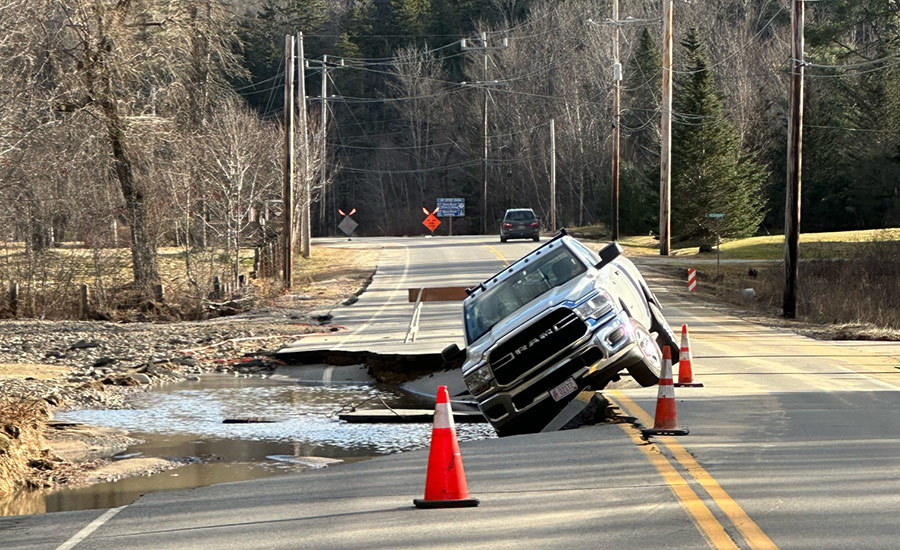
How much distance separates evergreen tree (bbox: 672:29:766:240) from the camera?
55844 mm

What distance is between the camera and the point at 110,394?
1661 cm

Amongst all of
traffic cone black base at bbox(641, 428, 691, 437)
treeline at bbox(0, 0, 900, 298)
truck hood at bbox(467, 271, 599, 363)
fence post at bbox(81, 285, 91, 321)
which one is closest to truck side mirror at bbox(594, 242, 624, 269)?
truck hood at bbox(467, 271, 599, 363)

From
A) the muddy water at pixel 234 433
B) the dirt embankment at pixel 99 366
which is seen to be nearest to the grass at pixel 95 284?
the dirt embankment at pixel 99 366

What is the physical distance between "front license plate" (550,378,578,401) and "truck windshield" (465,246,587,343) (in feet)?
4.57

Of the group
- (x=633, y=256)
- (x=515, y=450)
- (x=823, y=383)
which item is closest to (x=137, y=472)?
(x=515, y=450)

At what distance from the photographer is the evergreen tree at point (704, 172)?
55844 mm

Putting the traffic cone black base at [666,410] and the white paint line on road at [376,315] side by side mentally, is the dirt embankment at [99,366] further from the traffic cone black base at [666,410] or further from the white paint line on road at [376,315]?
the traffic cone black base at [666,410]

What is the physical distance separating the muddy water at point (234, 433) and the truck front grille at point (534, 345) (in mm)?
1123

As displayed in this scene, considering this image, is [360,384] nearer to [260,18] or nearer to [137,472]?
[137,472]

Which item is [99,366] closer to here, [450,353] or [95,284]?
[450,353]

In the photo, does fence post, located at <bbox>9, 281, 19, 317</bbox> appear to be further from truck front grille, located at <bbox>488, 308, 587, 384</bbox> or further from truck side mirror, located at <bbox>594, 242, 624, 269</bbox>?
truck front grille, located at <bbox>488, 308, 587, 384</bbox>

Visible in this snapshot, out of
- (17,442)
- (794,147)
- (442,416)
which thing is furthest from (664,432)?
(794,147)

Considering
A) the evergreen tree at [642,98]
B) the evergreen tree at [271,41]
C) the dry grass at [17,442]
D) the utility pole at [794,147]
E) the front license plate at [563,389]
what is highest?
the evergreen tree at [271,41]

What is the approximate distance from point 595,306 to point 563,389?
39.9 inches
